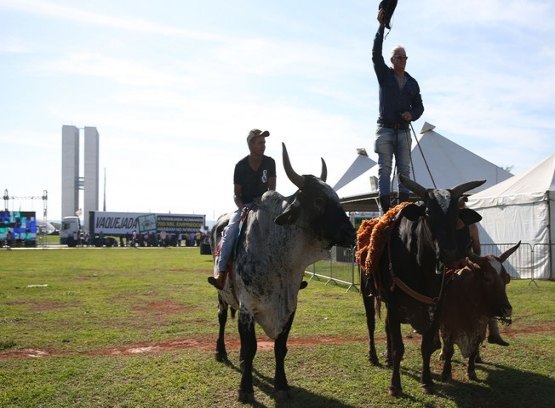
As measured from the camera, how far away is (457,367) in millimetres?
6738

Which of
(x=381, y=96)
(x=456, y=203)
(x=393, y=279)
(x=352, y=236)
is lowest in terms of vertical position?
(x=393, y=279)

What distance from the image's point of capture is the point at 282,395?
548cm

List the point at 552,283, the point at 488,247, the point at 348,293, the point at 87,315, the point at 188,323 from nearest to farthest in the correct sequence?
the point at 188,323 → the point at 87,315 → the point at 348,293 → the point at 552,283 → the point at 488,247

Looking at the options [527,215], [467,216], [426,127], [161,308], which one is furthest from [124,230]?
[467,216]

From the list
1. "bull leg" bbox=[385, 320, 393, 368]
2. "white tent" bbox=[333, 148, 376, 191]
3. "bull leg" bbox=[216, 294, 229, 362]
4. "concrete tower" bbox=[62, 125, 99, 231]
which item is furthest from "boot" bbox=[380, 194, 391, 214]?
"concrete tower" bbox=[62, 125, 99, 231]

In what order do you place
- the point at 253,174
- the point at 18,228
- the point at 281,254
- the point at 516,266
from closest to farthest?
the point at 281,254, the point at 253,174, the point at 516,266, the point at 18,228

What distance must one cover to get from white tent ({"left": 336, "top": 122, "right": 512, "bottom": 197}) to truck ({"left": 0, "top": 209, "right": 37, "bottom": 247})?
42512 mm

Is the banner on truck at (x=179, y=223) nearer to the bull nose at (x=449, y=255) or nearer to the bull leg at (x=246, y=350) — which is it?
the bull leg at (x=246, y=350)

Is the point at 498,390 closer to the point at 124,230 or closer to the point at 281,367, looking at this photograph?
the point at 281,367

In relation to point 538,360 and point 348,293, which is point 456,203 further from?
point 348,293

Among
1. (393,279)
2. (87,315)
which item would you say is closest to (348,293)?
(87,315)

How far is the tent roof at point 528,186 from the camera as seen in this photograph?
18.0 meters

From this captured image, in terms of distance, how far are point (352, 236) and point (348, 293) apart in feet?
32.0

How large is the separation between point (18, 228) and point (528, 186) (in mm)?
49878
